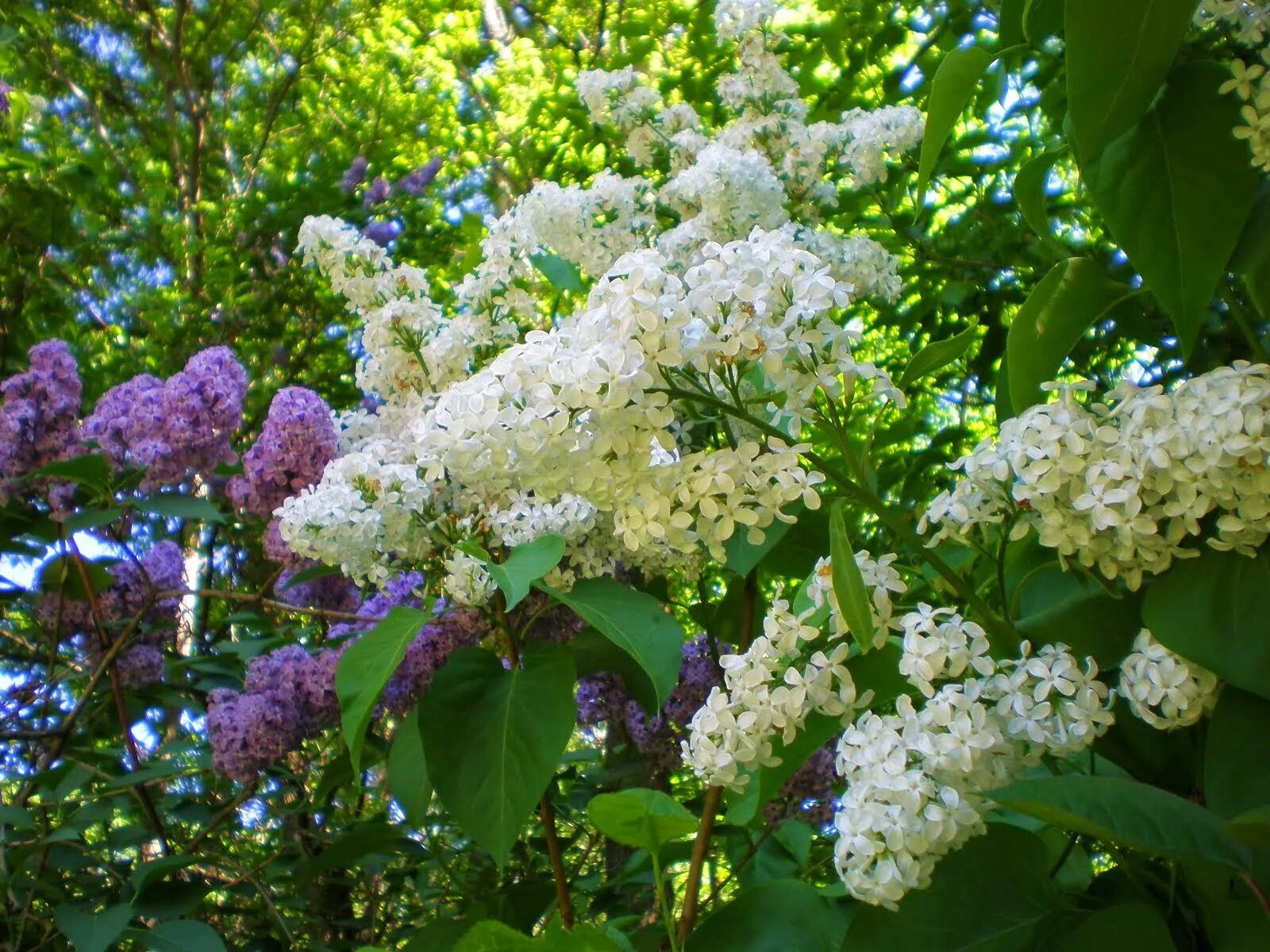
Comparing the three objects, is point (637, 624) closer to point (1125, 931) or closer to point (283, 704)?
point (1125, 931)

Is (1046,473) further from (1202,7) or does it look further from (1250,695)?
(1202,7)

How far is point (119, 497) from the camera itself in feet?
3.61

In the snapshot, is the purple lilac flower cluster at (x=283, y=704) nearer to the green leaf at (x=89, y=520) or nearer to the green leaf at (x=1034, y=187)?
the green leaf at (x=89, y=520)

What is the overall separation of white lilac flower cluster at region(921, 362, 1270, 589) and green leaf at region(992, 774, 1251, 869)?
0.32 ft

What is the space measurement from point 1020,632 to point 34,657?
52.3 inches

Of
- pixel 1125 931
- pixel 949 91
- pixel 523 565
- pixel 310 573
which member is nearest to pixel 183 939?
pixel 310 573

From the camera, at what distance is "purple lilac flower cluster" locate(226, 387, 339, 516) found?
0.98 metres

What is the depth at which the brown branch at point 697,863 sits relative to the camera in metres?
A: 0.71

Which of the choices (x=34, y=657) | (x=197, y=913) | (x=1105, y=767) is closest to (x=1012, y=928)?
(x=1105, y=767)

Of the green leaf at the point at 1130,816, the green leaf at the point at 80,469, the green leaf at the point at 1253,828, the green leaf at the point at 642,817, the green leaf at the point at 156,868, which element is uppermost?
the green leaf at the point at 80,469

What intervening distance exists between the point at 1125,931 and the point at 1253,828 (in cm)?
12

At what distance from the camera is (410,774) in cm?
86

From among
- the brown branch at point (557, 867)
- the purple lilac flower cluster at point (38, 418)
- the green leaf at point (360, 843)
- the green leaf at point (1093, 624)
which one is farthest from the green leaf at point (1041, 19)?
the purple lilac flower cluster at point (38, 418)

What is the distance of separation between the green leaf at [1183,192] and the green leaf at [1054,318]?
2.8 inches
